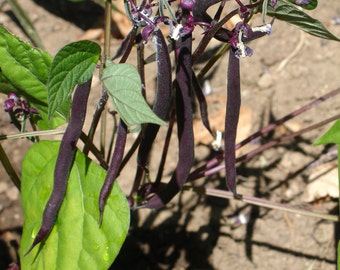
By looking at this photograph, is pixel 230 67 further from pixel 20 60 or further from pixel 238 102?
pixel 20 60

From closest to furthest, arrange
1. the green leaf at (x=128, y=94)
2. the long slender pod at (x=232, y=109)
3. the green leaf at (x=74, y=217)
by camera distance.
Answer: the green leaf at (x=128, y=94) → the long slender pod at (x=232, y=109) → the green leaf at (x=74, y=217)

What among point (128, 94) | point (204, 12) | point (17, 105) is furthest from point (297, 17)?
point (17, 105)

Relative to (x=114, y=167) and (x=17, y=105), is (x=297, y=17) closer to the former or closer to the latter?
(x=114, y=167)

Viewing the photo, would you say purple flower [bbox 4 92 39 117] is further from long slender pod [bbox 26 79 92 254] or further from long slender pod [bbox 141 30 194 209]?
long slender pod [bbox 141 30 194 209]

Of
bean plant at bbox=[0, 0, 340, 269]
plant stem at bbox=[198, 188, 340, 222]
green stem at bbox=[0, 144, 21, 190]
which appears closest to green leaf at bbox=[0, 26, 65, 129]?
bean plant at bbox=[0, 0, 340, 269]

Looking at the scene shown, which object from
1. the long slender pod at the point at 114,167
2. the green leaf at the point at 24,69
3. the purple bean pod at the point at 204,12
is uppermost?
the purple bean pod at the point at 204,12

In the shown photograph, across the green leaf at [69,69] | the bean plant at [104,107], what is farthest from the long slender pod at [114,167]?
the green leaf at [69,69]

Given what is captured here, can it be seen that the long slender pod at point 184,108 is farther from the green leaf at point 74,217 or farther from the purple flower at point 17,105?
the purple flower at point 17,105
